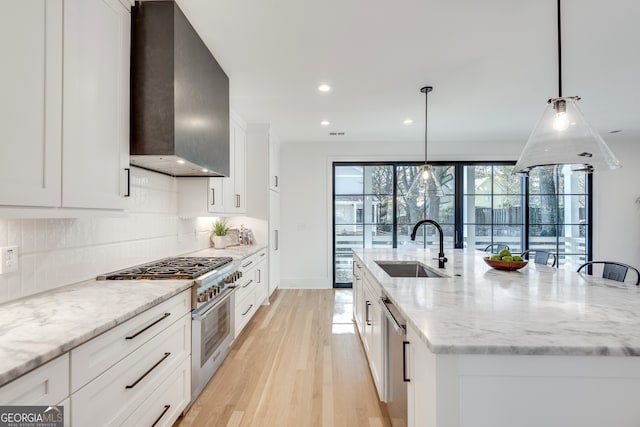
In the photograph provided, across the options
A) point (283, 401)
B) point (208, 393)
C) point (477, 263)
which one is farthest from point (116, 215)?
point (477, 263)

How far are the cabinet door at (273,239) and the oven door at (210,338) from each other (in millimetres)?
1776

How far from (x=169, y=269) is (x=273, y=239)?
2.48 meters

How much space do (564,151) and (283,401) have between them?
2.27m

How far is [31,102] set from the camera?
1.17 metres

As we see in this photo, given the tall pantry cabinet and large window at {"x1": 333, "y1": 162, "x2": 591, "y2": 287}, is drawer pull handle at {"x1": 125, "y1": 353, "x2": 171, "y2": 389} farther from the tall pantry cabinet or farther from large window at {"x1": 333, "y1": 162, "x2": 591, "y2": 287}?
large window at {"x1": 333, "y1": 162, "x2": 591, "y2": 287}

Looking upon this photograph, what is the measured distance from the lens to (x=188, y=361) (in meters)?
1.94

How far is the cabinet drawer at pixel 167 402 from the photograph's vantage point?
1460 mm

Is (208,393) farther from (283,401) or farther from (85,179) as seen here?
(85,179)

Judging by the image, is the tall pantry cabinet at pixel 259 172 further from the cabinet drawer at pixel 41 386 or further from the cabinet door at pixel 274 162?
the cabinet drawer at pixel 41 386

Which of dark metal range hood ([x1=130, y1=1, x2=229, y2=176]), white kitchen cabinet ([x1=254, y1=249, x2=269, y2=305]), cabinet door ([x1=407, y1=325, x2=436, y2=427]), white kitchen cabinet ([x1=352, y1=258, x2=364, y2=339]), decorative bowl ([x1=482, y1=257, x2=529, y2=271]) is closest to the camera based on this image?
cabinet door ([x1=407, y1=325, x2=436, y2=427])

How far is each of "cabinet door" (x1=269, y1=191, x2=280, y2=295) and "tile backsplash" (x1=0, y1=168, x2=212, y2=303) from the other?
140 cm

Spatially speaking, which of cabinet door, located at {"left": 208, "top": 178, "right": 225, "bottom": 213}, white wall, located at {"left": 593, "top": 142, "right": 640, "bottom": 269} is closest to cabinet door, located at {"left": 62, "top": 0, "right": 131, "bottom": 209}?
cabinet door, located at {"left": 208, "top": 178, "right": 225, "bottom": 213}

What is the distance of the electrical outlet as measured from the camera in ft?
4.43

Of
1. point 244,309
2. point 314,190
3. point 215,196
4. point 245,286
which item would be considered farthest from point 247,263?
point 314,190
